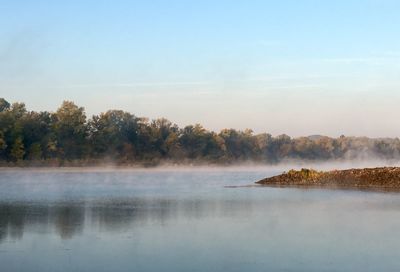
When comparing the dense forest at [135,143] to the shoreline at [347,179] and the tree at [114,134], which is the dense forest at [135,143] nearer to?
the tree at [114,134]

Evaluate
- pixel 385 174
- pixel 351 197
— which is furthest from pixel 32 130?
pixel 351 197

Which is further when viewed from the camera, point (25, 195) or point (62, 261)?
point (25, 195)

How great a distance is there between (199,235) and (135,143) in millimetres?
105805

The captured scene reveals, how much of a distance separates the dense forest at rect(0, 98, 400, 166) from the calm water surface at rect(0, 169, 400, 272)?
7244cm

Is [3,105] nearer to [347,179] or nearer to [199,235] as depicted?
[347,179]

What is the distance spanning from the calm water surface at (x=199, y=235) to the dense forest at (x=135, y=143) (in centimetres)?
7244

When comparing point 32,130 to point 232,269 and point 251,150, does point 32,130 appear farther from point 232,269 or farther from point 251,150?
point 232,269

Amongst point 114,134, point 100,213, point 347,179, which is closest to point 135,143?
point 114,134

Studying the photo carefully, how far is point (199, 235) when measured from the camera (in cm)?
2059

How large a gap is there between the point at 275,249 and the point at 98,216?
10.0 meters

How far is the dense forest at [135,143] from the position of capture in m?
103

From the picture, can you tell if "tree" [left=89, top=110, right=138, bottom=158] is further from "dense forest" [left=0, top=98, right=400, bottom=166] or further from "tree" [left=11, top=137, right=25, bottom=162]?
"tree" [left=11, top=137, right=25, bottom=162]

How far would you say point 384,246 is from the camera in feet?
A: 60.0

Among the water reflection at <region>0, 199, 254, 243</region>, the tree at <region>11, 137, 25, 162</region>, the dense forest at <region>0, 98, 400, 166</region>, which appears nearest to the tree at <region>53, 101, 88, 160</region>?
the dense forest at <region>0, 98, 400, 166</region>
